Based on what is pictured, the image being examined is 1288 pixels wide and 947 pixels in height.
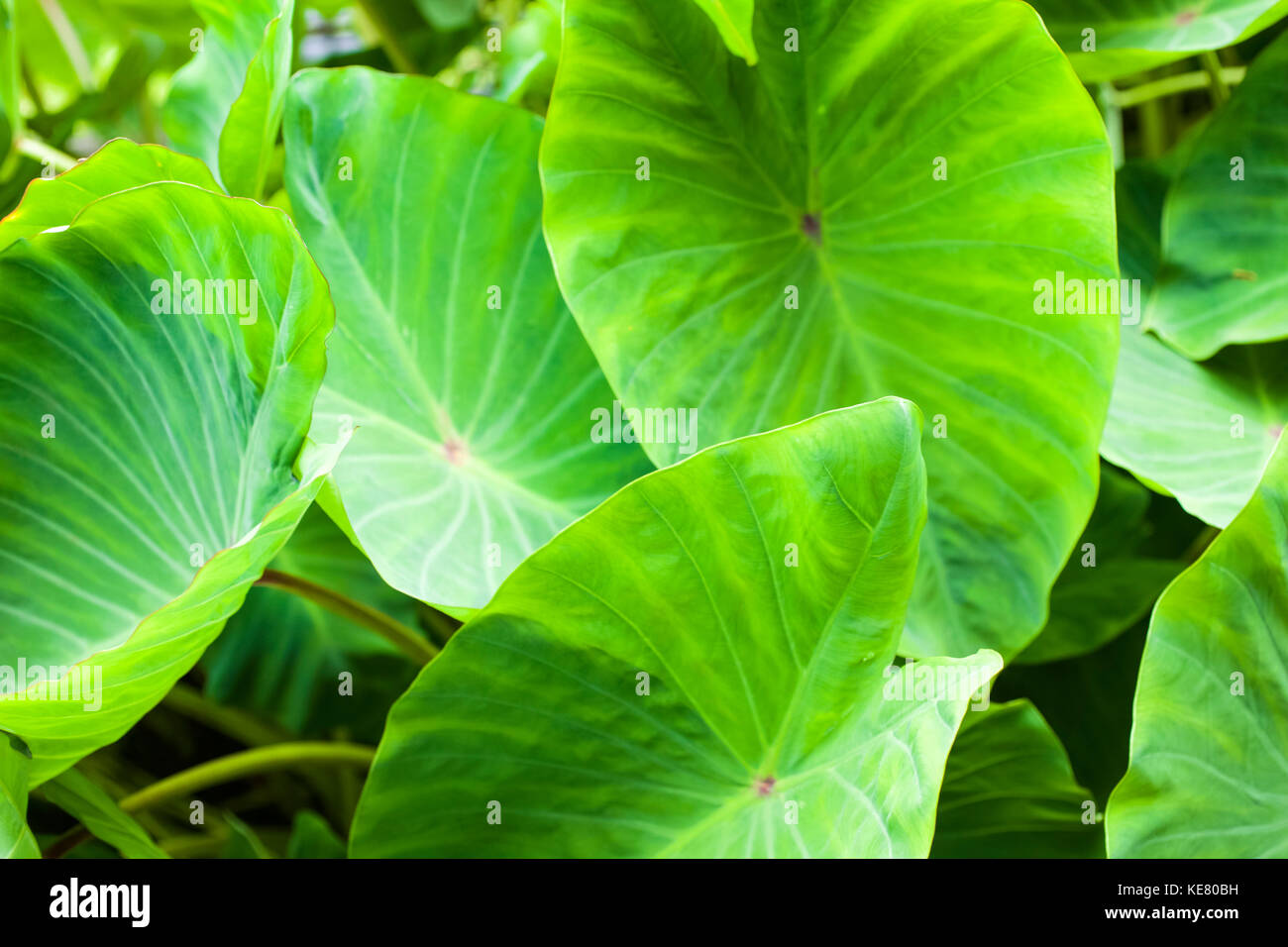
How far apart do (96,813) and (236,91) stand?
1.85ft

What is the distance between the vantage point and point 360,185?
70 cm

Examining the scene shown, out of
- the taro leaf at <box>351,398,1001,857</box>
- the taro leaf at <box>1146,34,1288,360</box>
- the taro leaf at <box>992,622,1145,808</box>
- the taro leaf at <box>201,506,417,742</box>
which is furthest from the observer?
the taro leaf at <box>201,506,417,742</box>

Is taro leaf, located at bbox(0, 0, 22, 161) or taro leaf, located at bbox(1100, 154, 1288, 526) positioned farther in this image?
taro leaf, located at bbox(0, 0, 22, 161)

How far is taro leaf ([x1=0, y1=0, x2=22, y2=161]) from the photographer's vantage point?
0.82 m

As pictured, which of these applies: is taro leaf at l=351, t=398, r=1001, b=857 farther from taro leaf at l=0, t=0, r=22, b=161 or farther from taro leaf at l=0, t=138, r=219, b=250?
taro leaf at l=0, t=0, r=22, b=161

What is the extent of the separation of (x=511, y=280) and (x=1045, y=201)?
1.17ft

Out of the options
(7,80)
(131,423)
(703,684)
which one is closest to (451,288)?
(131,423)

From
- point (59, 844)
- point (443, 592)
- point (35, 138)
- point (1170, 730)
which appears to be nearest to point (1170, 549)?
point (1170, 730)

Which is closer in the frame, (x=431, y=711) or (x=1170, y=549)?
(x=431, y=711)

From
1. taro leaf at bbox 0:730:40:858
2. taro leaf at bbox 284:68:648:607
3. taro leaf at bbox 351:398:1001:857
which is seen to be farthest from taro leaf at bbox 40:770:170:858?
taro leaf at bbox 284:68:648:607

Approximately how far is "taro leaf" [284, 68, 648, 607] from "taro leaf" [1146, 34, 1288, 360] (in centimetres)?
42

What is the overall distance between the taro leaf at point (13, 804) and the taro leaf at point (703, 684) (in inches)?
6.4

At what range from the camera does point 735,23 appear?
58cm
